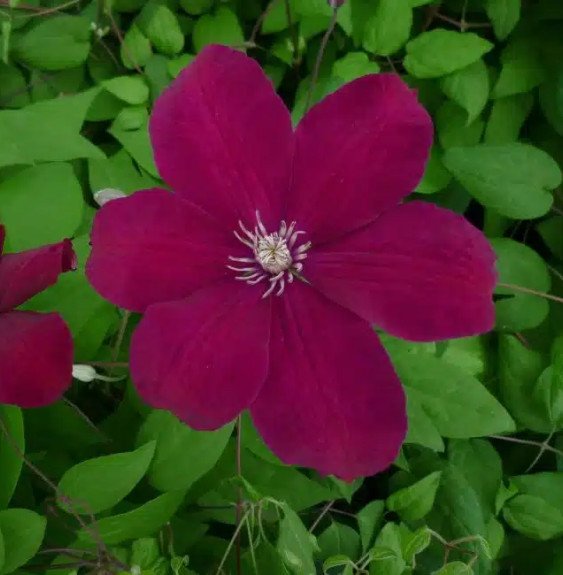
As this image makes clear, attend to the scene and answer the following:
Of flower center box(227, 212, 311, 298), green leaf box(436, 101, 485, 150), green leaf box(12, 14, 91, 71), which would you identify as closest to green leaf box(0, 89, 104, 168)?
green leaf box(12, 14, 91, 71)

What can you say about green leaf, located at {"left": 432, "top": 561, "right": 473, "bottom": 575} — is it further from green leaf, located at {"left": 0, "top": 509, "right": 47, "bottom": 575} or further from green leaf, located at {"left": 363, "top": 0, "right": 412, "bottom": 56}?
green leaf, located at {"left": 363, "top": 0, "right": 412, "bottom": 56}

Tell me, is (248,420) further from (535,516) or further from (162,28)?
(162,28)

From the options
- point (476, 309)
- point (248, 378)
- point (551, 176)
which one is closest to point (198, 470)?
point (248, 378)

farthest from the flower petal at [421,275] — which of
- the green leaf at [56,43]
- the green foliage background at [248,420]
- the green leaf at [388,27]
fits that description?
the green leaf at [56,43]

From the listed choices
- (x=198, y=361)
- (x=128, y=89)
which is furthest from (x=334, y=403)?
(x=128, y=89)

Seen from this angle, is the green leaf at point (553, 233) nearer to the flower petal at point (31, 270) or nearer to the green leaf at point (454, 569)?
the green leaf at point (454, 569)

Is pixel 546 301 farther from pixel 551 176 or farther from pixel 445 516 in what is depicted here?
pixel 445 516
